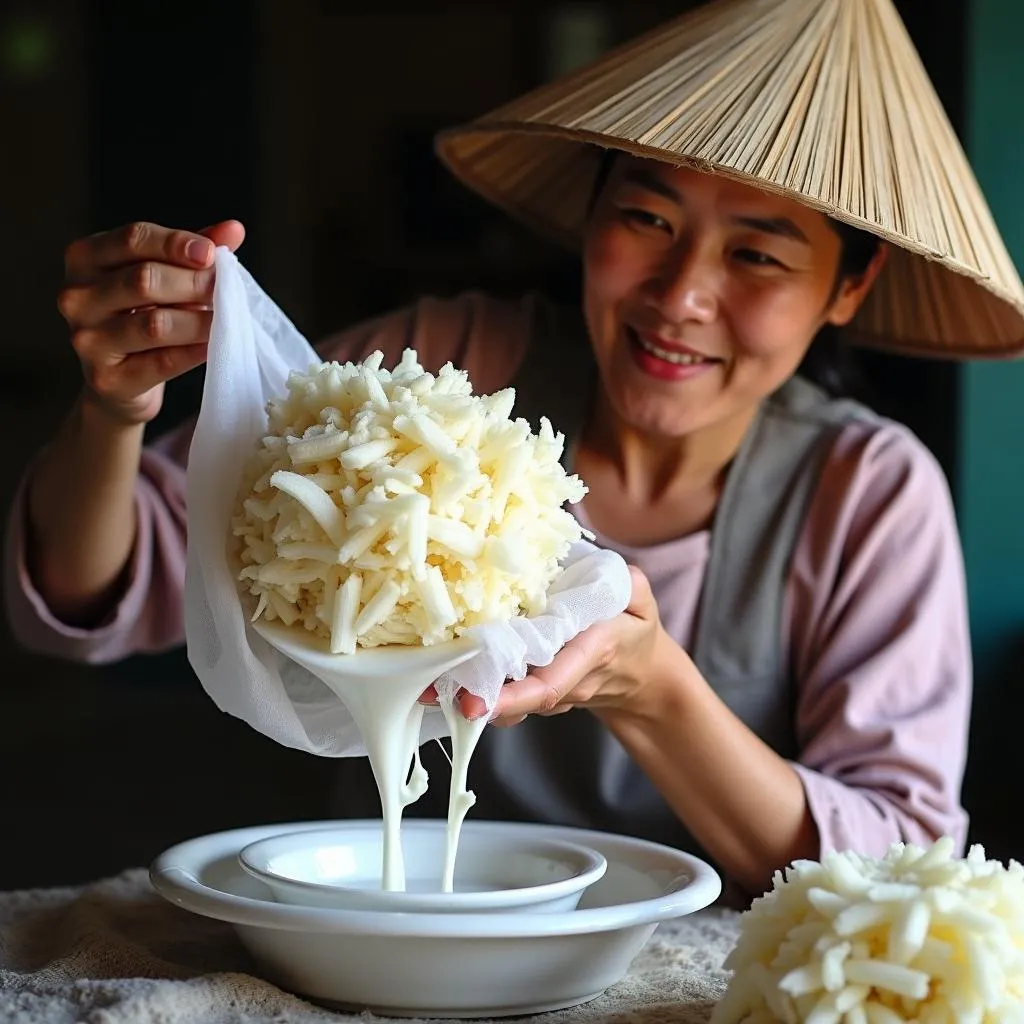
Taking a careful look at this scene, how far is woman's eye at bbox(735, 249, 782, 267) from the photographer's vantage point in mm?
1442

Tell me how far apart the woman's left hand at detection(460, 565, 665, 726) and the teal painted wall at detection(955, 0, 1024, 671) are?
1169 mm

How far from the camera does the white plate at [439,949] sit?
89 centimetres

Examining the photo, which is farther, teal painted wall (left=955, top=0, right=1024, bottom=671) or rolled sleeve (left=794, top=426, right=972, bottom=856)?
teal painted wall (left=955, top=0, right=1024, bottom=671)

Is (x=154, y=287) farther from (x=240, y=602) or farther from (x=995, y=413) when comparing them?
(x=995, y=413)

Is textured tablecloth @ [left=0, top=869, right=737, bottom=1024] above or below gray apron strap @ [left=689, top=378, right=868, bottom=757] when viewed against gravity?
below

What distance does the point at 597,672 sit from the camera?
1161 mm

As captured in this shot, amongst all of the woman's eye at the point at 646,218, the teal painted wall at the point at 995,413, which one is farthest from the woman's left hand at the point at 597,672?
the teal painted wall at the point at 995,413

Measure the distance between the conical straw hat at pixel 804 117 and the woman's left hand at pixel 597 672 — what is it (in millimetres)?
391

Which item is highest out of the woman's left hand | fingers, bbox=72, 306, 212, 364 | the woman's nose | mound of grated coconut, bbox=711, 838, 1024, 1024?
the woman's nose

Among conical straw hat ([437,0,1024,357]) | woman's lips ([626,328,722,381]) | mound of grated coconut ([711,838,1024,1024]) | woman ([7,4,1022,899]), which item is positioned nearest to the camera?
mound of grated coconut ([711,838,1024,1024])

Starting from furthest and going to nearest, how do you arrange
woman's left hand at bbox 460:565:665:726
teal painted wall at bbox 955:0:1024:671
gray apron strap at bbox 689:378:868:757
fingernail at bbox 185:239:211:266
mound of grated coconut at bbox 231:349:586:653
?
1. teal painted wall at bbox 955:0:1024:671
2. gray apron strap at bbox 689:378:868:757
3. fingernail at bbox 185:239:211:266
4. woman's left hand at bbox 460:565:665:726
5. mound of grated coconut at bbox 231:349:586:653

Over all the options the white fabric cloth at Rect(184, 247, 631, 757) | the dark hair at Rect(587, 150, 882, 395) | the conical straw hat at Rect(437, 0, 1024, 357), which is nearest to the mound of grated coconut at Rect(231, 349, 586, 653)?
the white fabric cloth at Rect(184, 247, 631, 757)

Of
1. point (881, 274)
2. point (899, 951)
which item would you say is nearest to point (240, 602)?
point (899, 951)

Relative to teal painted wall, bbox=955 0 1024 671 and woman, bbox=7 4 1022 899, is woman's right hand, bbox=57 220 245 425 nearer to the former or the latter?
woman, bbox=7 4 1022 899
